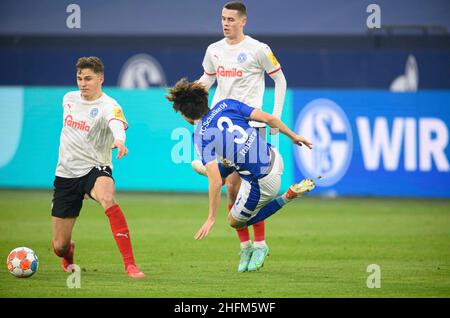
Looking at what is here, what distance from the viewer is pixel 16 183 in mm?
18188

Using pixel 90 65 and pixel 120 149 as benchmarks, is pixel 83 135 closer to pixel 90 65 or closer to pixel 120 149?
pixel 90 65

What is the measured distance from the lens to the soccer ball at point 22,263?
892 cm

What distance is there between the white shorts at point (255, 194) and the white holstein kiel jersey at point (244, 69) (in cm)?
83

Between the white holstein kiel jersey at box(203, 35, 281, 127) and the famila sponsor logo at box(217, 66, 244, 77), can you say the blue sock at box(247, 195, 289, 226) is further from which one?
the famila sponsor logo at box(217, 66, 244, 77)

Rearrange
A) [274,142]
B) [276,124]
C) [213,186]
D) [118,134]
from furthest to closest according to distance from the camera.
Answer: [274,142], [276,124], [118,134], [213,186]

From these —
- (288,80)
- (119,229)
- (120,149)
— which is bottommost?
(119,229)

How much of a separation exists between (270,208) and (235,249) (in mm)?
2155

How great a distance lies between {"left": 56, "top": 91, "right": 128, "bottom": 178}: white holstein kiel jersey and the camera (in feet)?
30.6

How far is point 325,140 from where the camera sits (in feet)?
55.6

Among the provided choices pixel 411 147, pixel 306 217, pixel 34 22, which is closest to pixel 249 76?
pixel 306 217

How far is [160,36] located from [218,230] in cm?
811

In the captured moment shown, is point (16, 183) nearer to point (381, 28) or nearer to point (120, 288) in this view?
point (381, 28)

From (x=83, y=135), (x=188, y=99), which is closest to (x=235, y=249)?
(x=83, y=135)

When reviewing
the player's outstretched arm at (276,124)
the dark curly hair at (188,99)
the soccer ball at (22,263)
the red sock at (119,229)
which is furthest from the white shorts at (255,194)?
the soccer ball at (22,263)
